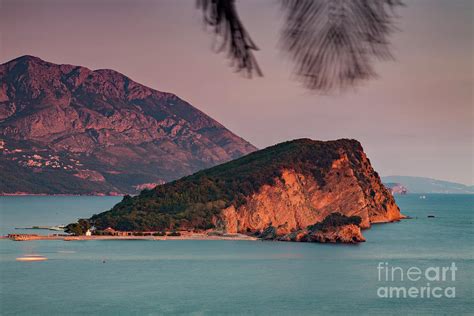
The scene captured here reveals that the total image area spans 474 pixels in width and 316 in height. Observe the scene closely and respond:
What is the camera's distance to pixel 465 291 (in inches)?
2282

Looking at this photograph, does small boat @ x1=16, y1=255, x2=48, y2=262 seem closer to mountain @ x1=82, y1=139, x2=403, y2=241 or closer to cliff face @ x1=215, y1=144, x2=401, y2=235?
mountain @ x1=82, y1=139, x2=403, y2=241

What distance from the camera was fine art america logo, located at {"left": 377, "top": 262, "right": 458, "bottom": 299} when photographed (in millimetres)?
56844

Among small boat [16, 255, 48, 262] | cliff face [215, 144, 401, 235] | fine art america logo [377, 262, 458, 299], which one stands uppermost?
cliff face [215, 144, 401, 235]

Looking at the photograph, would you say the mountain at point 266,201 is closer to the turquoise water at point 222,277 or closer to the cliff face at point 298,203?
the cliff face at point 298,203

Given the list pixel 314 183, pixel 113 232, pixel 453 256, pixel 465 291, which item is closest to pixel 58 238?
pixel 113 232

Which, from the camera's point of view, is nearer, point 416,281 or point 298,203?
point 416,281

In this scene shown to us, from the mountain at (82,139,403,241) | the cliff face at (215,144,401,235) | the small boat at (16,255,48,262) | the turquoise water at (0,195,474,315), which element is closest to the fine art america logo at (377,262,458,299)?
the turquoise water at (0,195,474,315)

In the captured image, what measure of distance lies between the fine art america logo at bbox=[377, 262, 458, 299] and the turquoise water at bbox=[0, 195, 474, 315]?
589 millimetres

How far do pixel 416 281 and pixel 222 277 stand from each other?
16028 mm

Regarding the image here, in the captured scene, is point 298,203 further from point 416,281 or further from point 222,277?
point 416,281

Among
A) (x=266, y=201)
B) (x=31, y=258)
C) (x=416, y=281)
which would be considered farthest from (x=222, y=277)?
(x=266, y=201)

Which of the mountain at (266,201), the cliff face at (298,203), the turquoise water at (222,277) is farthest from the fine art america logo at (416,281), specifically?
the cliff face at (298,203)

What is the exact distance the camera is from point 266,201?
105 metres

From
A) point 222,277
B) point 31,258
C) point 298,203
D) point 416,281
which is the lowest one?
point 416,281
